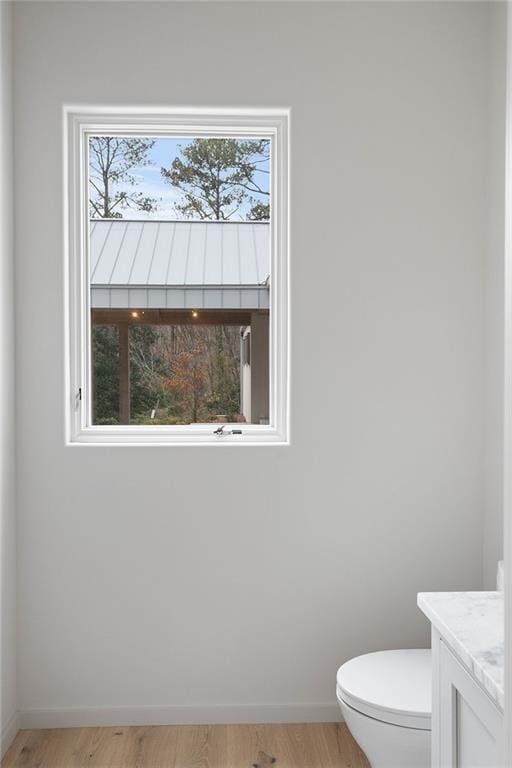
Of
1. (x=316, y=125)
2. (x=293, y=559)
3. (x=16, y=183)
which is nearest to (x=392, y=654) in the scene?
(x=293, y=559)

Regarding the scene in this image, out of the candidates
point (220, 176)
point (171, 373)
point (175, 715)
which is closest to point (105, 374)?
point (171, 373)

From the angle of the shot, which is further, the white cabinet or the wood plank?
the wood plank

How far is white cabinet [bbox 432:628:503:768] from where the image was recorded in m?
1.18

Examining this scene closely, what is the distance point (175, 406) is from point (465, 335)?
3.75 ft

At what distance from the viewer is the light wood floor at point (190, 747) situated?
7.75 ft

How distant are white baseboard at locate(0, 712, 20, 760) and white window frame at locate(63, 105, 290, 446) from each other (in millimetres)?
1017

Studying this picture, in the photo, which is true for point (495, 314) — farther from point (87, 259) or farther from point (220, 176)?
point (87, 259)

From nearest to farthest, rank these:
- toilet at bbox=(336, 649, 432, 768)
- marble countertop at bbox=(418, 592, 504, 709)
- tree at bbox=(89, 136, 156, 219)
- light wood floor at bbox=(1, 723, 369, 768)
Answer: marble countertop at bbox=(418, 592, 504, 709)
toilet at bbox=(336, 649, 432, 768)
light wood floor at bbox=(1, 723, 369, 768)
tree at bbox=(89, 136, 156, 219)

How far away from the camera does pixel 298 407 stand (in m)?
2.62

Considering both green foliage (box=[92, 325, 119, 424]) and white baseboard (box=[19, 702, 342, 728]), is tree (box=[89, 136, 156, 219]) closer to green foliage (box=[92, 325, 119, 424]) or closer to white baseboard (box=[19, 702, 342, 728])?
green foliage (box=[92, 325, 119, 424])

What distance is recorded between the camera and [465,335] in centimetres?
265

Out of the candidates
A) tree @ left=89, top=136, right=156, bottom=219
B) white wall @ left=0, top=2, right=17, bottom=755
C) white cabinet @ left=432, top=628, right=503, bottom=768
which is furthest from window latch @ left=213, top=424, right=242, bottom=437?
white cabinet @ left=432, top=628, right=503, bottom=768

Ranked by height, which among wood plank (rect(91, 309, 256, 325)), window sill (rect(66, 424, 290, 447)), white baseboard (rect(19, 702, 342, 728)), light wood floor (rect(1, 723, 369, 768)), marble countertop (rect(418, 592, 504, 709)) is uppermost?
wood plank (rect(91, 309, 256, 325))

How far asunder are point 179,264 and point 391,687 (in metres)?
1.67
